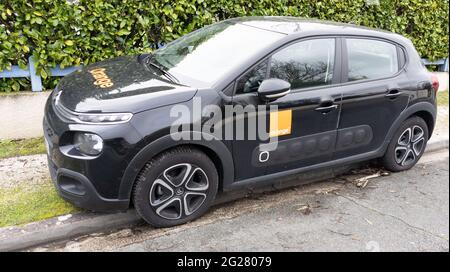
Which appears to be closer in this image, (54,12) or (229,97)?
(229,97)

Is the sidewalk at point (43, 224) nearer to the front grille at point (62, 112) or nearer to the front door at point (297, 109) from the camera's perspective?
the front grille at point (62, 112)

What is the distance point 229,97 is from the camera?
3.59 m

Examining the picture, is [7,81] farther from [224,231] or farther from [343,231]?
[343,231]

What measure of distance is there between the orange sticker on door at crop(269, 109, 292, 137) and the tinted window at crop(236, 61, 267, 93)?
28cm

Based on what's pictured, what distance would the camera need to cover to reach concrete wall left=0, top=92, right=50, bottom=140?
199 inches

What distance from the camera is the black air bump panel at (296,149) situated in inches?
151

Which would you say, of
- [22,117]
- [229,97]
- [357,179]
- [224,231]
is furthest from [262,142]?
[22,117]

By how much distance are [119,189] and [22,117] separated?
247 centimetres

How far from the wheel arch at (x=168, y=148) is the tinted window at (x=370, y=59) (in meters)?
1.53

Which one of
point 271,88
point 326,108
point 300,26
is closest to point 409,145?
point 326,108

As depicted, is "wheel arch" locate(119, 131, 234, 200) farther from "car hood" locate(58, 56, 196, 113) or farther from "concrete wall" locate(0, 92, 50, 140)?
"concrete wall" locate(0, 92, 50, 140)

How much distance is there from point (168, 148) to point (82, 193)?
733 millimetres

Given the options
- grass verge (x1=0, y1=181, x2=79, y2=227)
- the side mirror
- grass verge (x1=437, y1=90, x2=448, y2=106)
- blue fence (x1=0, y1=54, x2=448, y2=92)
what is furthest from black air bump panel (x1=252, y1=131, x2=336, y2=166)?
grass verge (x1=437, y1=90, x2=448, y2=106)

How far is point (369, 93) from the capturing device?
4305 millimetres
